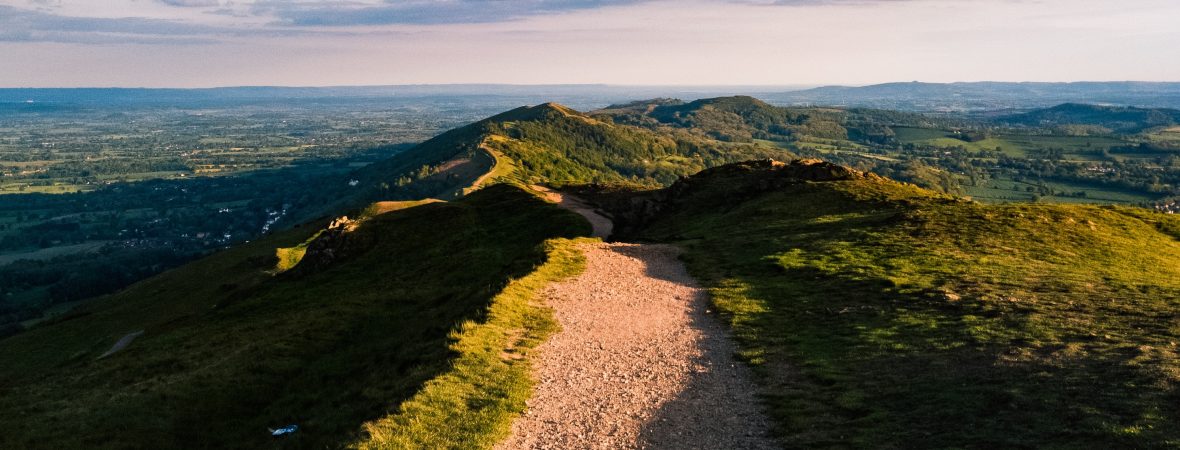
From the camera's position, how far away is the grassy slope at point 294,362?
25.5 m

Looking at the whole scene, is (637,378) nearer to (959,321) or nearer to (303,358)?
(959,321)

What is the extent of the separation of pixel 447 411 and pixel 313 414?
7.07 m

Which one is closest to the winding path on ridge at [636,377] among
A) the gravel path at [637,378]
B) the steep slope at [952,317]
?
the gravel path at [637,378]

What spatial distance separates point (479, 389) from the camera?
914 inches

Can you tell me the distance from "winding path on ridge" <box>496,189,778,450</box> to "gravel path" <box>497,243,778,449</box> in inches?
1.5

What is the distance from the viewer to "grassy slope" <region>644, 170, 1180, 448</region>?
19.2 meters

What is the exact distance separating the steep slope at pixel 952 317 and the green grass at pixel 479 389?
31.7ft

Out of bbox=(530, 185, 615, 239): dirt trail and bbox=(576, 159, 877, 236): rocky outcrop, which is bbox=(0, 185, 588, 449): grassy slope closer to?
bbox=(530, 185, 615, 239): dirt trail

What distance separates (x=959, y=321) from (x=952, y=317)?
729 millimetres

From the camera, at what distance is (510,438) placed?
65.5 ft

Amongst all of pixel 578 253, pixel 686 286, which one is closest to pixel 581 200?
pixel 578 253

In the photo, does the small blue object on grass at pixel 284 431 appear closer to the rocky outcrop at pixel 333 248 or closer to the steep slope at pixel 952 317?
the steep slope at pixel 952 317

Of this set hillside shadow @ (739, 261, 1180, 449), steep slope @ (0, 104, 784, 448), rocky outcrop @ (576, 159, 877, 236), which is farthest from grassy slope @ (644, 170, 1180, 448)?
rocky outcrop @ (576, 159, 877, 236)

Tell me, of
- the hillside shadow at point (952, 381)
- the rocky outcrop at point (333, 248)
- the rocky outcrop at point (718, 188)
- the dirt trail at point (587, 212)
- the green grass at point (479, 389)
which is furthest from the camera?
the rocky outcrop at point (718, 188)
